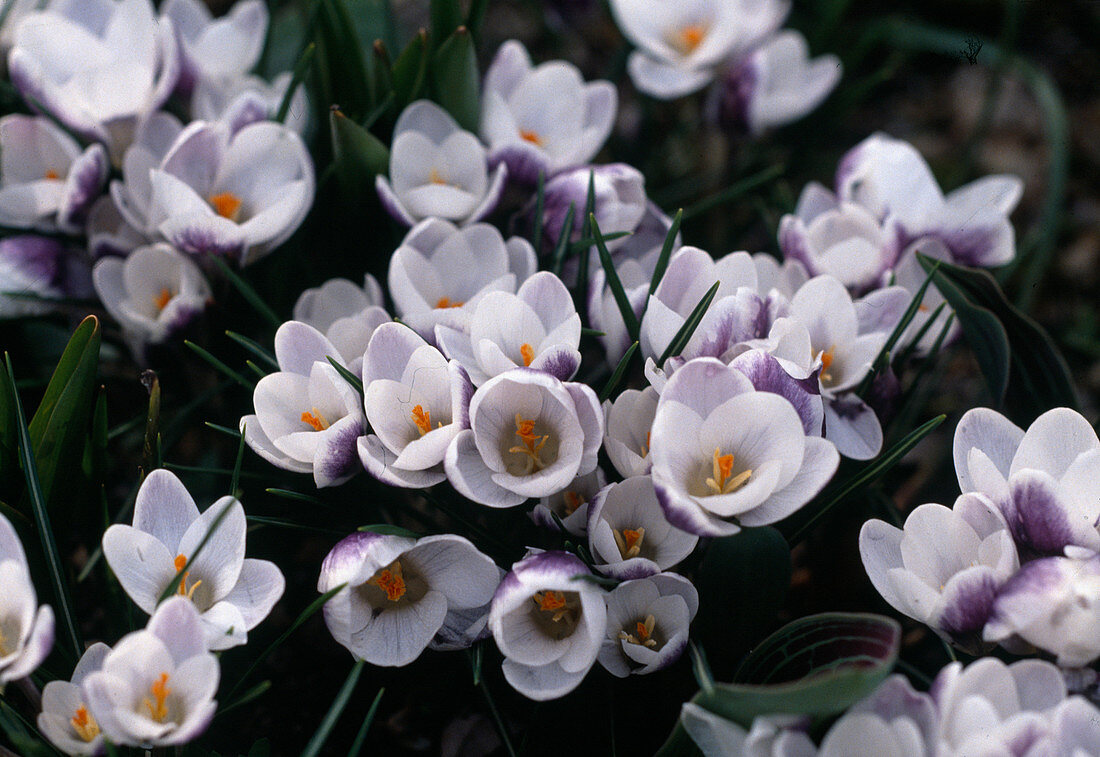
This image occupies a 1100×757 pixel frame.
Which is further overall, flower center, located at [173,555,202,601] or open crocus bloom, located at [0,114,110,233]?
open crocus bloom, located at [0,114,110,233]

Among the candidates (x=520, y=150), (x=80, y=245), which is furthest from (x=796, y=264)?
(x=80, y=245)

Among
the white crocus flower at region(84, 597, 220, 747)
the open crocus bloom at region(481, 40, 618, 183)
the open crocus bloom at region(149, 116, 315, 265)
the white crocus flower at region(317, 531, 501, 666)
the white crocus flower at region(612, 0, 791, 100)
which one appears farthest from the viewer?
the white crocus flower at region(612, 0, 791, 100)

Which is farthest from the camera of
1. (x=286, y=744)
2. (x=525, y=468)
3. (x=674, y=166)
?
(x=674, y=166)

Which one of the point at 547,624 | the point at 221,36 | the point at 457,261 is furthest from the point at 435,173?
the point at 547,624

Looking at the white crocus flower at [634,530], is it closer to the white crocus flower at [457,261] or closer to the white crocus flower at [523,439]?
the white crocus flower at [523,439]

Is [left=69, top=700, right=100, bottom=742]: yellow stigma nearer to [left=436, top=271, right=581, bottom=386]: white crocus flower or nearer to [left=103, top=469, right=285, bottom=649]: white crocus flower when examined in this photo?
[left=103, top=469, right=285, bottom=649]: white crocus flower

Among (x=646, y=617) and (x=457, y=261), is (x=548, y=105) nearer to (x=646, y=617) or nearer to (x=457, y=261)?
(x=457, y=261)

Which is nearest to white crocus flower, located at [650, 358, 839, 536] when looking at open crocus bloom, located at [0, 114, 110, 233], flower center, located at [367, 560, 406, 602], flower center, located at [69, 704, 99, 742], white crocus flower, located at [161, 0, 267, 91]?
flower center, located at [367, 560, 406, 602]

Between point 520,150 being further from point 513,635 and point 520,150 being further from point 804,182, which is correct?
point 804,182
